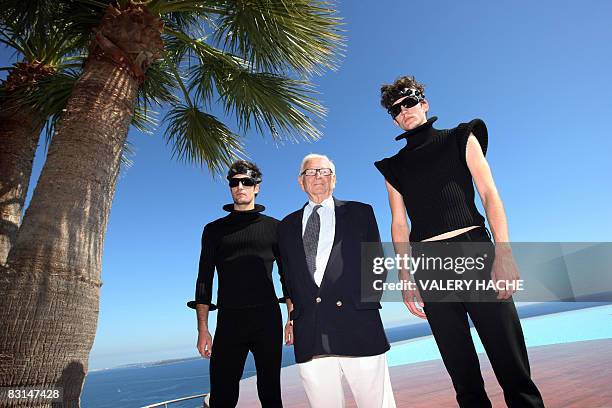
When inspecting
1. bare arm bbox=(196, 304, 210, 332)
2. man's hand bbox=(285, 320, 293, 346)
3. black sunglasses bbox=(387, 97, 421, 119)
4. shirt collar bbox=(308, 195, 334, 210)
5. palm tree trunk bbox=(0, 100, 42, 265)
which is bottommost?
man's hand bbox=(285, 320, 293, 346)

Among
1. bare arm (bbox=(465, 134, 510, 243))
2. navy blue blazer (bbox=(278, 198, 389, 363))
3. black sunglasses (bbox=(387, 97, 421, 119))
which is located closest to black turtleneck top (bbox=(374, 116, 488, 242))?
bare arm (bbox=(465, 134, 510, 243))

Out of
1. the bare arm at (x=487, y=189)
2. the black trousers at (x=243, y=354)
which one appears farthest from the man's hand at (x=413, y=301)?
the black trousers at (x=243, y=354)

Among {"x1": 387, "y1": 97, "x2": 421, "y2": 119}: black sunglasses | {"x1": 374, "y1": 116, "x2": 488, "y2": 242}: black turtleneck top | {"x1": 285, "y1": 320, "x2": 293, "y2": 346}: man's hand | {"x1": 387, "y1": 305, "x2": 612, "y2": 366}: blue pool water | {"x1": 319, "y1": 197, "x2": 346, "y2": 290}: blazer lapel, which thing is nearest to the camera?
{"x1": 374, "y1": 116, "x2": 488, "y2": 242}: black turtleneck top

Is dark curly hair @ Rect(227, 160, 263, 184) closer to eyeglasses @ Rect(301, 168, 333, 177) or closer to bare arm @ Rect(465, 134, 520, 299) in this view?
eyeglasses @ Rect(301, 168, 333, 177)

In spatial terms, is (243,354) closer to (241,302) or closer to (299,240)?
(241,302)

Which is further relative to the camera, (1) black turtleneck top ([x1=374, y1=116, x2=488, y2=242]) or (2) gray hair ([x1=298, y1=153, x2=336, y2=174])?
(2) gray hair ([x1=298, y1=153, x2=336, y2=174])

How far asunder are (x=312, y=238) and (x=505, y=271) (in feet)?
3.13

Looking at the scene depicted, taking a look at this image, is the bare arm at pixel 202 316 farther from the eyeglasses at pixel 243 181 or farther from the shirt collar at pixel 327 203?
the shirt collar at pixel 327 203

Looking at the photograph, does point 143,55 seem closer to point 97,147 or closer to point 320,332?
point 97,147

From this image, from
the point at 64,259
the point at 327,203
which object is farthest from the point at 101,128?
the point at 327,203

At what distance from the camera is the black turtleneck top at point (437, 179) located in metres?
1.67

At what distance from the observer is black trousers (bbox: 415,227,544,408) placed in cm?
139

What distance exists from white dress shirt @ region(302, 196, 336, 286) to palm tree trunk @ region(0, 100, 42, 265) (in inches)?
141

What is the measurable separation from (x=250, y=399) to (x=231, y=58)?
4.51 meters
